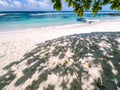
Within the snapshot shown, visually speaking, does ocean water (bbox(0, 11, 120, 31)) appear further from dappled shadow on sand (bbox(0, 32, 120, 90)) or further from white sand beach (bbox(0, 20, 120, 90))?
white sand beach (bbox(0, 20, 120, 90))

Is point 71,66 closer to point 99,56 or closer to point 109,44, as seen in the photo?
point 99,56

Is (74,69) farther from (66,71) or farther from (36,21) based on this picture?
(36,21)

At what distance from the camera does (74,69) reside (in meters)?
3.99

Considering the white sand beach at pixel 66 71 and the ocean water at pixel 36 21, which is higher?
the white sand beach at pixel 66 71

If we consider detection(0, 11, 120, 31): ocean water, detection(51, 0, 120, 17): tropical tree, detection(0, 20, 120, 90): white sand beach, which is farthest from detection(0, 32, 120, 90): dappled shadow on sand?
detection(0, 11, 120, 31): ocean water

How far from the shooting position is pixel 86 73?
3746mm

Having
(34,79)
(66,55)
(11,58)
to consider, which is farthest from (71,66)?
(11,58)

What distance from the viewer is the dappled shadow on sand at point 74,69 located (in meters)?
3.41

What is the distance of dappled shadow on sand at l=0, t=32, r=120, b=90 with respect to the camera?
3.41 meters

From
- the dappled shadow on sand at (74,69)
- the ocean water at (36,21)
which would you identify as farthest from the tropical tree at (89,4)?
the ocean water at (36,21)

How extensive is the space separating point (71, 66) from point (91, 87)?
Result: 102 centimetres

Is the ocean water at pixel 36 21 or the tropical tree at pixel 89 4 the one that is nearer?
the tropical tree at pixel 89 4

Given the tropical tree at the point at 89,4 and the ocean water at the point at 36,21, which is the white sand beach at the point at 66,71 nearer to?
the tropical tree at the point at 89,4

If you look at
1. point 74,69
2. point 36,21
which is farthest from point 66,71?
point 36,21
